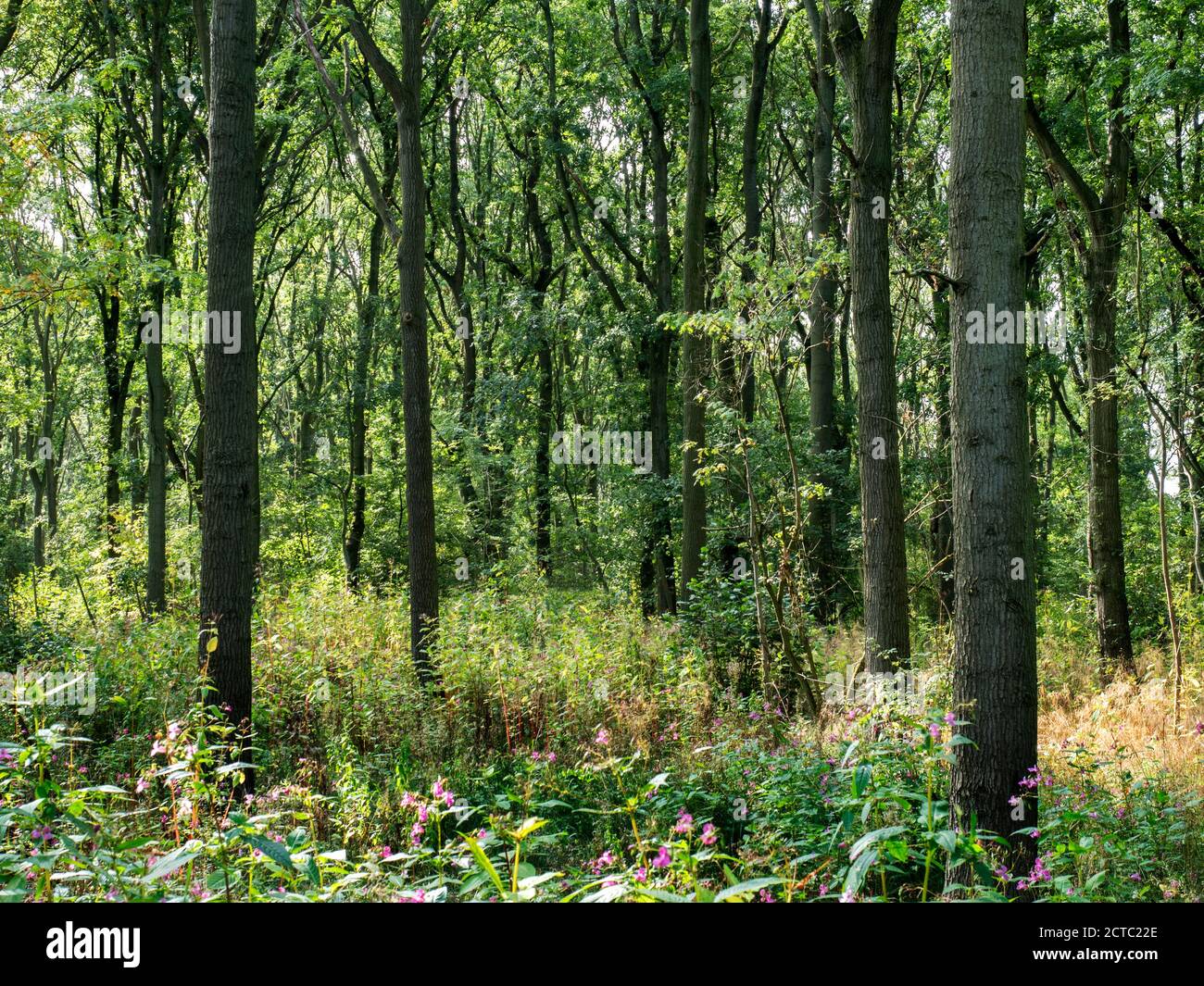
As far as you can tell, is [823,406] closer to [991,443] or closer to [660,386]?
[660,386]

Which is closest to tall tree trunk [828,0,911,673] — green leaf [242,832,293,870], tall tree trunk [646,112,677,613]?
green leaf [242,832,293,870]

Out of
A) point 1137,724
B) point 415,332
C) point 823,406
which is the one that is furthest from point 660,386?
point 1137,724

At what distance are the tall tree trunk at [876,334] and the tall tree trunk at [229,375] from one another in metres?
5.23

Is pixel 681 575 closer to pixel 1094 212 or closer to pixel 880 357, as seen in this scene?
pixel 880 357

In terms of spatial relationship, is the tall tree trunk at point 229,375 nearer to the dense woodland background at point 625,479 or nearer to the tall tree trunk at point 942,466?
the dense woodland background at point 625,479

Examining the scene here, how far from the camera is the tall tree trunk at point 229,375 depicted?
636 centimetres

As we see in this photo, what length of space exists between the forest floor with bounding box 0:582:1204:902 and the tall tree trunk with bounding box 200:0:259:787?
2.77 ft

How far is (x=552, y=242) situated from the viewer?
2422 cm

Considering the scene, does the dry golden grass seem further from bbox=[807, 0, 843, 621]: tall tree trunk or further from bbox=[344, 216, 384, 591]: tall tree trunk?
bbox=[344, 216, 384, 591]: tall tree trunk

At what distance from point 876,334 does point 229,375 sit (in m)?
5.59

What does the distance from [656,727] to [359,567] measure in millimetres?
15880

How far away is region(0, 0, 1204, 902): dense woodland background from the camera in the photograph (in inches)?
173

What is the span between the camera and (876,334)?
26.5 ft
